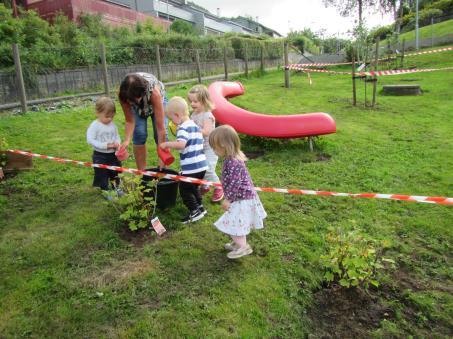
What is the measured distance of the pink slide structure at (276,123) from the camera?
21.2 feet

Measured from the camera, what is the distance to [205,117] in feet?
15.5

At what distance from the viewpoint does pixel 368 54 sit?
1230cm

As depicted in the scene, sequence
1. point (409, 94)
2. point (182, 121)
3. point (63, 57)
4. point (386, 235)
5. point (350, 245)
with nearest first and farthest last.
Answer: point (350, 245) → point (386, 235) → point (182, 121) → point (409, 94) → point (63, 57)

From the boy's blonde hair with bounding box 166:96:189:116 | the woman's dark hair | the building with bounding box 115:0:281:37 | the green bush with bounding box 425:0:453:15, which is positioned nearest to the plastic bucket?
the boy's blonde hair with bounding box 166:96:189:116

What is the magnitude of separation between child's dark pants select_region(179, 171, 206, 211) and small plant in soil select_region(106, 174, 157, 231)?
32 cm

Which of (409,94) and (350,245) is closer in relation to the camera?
(350,245)

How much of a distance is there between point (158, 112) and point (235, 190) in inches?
60.9

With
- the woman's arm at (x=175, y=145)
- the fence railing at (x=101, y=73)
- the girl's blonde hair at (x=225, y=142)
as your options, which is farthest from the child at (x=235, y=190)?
the fence railing at (x=101, y=73)

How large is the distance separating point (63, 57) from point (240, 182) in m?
12.5

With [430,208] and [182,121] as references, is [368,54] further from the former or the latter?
[182,121]

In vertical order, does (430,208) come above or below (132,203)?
below

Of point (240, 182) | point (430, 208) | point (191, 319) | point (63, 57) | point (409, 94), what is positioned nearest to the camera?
point (191, 319)

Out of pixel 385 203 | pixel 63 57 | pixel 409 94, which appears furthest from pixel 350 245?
pixel 63 57

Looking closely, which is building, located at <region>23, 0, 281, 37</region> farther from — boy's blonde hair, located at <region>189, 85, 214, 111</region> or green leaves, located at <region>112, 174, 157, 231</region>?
green leaves, located at <region>112, 174, 157, 231</region>
